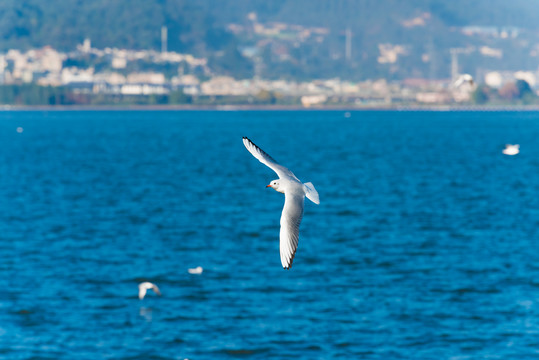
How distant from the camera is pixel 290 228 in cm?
1398

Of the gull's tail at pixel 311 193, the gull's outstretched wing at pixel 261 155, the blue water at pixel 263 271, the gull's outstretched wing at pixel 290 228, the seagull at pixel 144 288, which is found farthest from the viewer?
the seagull at pixel 144 288

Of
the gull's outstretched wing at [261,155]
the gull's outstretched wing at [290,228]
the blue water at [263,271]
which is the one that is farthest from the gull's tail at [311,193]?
the blue water at [263,271]

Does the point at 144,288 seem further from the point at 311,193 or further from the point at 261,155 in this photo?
the point at 261,155

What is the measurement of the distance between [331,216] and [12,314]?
31.0 meters

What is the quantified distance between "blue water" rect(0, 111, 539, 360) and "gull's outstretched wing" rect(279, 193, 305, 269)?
48.7ft

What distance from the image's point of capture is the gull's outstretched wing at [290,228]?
13.4m

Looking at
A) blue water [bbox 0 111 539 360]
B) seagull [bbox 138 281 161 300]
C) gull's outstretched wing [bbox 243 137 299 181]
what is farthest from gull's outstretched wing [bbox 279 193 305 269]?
seagull [bbox 138 281 161 300]

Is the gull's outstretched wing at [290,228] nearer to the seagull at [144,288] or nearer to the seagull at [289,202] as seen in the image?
the seagull at [289,202]

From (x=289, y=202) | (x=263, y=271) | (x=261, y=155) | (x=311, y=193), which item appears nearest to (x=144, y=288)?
(x=263, y=271)

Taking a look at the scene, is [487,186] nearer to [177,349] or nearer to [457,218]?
[457,218]

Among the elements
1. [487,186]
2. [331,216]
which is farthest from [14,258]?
[487,186]

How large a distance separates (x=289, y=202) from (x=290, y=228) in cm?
70

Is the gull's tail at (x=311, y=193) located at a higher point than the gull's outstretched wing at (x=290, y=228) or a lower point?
higher

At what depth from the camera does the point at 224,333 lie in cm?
3070
